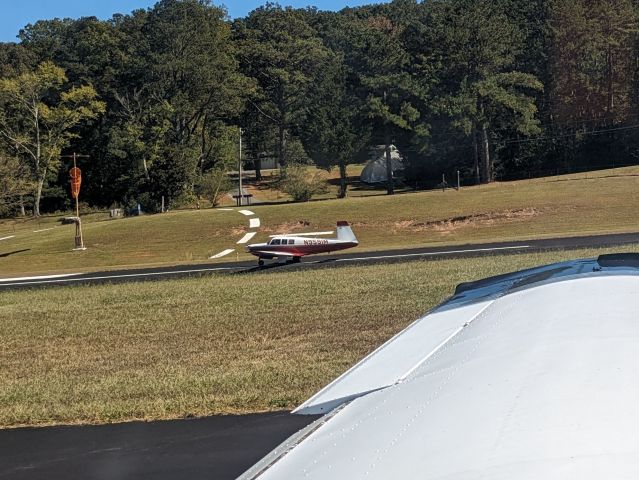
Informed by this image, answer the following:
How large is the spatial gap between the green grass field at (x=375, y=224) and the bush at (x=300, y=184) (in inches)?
368

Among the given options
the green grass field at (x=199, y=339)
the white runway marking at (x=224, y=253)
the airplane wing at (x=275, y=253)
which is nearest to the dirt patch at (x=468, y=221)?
the white runway marking at (x=224, y=253)

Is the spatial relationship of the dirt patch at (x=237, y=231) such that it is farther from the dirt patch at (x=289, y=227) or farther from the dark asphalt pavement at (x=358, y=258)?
the dark asphalt pavement at (x=358, y=258)

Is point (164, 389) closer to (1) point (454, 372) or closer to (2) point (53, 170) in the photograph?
(1) point (454, 372)

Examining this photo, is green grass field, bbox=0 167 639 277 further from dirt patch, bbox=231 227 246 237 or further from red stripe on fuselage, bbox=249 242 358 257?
red stripe on fuselage, bbox=249 242 358 257

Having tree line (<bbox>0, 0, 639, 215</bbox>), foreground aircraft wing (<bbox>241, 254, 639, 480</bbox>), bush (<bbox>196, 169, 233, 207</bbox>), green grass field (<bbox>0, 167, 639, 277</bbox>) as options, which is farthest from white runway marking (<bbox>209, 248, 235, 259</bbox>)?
foreground aircraft wing (<bbox>241, 254, 639, 480</bbox>)

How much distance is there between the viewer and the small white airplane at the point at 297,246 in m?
26.1

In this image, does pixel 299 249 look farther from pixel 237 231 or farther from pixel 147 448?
pixel 147 448

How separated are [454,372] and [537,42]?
78.5m

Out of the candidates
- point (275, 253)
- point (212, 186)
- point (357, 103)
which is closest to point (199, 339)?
point (275, 253)

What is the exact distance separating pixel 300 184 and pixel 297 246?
30237 mm

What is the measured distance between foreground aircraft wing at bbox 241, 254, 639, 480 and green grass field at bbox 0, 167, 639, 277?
27992mm

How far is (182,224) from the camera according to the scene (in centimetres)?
4309

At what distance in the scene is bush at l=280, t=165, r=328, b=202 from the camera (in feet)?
185

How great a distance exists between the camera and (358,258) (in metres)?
25.0
